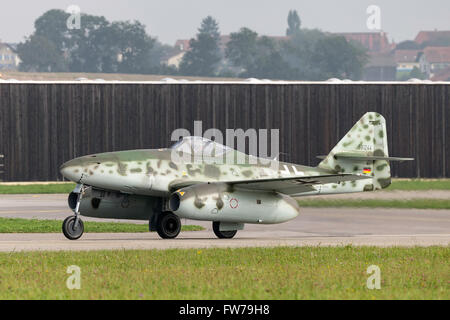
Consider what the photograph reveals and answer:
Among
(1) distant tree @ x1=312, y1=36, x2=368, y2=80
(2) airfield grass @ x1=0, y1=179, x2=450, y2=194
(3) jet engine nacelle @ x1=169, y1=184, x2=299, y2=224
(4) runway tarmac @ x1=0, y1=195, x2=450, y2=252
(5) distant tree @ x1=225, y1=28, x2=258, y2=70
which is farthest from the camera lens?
(1) distant tree @ x1=312, y1=36, x2=368, y2=80

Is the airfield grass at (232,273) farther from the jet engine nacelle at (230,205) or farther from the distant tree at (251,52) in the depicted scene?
the distant tree at (251,52)

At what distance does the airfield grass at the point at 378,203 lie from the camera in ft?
90.0

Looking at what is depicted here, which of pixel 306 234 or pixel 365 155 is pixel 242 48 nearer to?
pixel 365 155

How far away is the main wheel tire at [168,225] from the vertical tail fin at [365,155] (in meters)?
4.89

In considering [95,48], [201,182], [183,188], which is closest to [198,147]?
[201,182]

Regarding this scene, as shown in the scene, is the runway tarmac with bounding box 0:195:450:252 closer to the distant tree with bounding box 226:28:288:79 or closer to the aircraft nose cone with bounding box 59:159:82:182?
the aircraft nose cone with bounding box 59:159:82:182

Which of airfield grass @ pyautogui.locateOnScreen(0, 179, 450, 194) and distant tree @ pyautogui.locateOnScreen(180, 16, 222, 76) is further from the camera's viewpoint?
distant tree @ pyautogui.locateOnScreen(180, 16, 222, 76)

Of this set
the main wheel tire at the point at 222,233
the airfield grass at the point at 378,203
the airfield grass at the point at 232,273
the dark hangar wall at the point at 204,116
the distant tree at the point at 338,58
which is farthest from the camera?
the distant tree at the point at 338,58

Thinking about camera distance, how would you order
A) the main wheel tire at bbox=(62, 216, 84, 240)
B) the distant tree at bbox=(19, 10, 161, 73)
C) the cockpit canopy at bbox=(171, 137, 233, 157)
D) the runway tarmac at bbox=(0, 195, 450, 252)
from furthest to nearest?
1. the distant tree at bbox=(19, 10, 161, 73)
2. the cockpit canopy at bbox=(171, 137, 233, 157)
3. the main wheel tire at bbox=(62, 216, 84, 240)
4. the runway tarmac at bbox=(0, 195, 450, 252)

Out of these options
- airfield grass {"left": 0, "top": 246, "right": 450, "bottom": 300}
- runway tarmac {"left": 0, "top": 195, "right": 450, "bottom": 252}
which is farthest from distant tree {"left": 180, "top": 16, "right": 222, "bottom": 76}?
airfield grass {"left": 0, "top": 246, "right": 450, "bottom": 300}

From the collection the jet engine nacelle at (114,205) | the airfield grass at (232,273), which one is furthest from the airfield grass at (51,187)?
the airfield grass at (232,273)

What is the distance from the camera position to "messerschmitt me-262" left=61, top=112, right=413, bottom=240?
68.9 ft

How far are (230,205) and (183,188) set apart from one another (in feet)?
3.62
